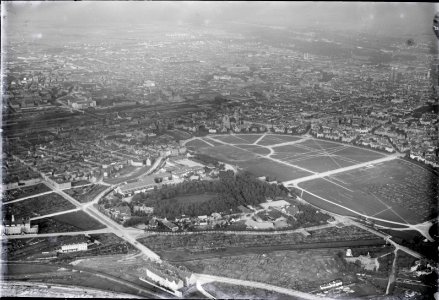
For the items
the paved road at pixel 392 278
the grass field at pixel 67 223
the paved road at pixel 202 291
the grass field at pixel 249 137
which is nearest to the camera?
the paved road at pixel 202 291

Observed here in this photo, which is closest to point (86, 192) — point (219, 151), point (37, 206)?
point (37, 206)

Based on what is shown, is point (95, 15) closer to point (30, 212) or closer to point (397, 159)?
point (30, 212)

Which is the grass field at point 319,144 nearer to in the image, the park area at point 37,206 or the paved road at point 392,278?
the paved road at point 392,278

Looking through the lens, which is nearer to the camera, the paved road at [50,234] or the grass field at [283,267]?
the grass field at [283,267]

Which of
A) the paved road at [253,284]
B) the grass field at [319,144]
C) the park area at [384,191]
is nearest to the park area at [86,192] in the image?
the paved road at [253,284]

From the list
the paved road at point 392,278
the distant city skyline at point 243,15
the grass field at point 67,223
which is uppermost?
the distant city skyline at point 243,15

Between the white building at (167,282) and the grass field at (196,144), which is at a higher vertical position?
the grass field at (196,144)

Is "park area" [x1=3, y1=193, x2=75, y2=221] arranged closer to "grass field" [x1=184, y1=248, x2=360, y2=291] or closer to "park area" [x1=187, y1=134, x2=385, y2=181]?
"grass field" [x1=184, y1=248, x2=360, y2=291]
